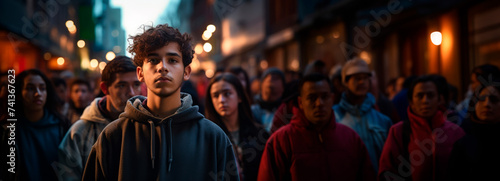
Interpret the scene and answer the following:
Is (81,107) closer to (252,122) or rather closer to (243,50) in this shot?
(252,122)

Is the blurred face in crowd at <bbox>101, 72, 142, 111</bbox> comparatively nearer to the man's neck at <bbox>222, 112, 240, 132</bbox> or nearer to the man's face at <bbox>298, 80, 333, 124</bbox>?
the man's neck at <bbox>222, 112, 240, 132</bbox>

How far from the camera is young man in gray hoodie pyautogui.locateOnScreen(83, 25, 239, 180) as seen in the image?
9.38 feet

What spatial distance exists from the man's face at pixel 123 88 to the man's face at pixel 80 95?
385 cm

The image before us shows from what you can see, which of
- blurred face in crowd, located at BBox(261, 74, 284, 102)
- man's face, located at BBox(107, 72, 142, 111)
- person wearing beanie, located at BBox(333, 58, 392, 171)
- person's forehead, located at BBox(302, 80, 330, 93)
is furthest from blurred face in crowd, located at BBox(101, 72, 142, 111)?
blurred face in crowd, located at BBox(261, 74, 284, 102)

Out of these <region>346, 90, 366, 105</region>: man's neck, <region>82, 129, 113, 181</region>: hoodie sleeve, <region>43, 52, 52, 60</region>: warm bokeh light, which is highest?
<region>43, 52, 52, 60</region>: warm bokeh light

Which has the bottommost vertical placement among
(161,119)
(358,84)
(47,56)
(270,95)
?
(161,119)

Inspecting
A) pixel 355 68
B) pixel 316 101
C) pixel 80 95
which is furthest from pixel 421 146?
pixel 80 95

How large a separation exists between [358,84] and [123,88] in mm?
2984

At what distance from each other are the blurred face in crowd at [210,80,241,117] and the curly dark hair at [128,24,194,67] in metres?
2.34

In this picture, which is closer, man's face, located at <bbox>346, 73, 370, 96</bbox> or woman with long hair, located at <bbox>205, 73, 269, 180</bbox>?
woman with long hair, located at <bbox>205, 73, 269, 180</bbox>

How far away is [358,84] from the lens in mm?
6121

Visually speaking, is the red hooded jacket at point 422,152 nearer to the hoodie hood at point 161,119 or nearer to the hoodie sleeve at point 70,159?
the hoodie hood at point 161,119

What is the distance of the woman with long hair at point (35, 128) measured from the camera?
15.3 feet

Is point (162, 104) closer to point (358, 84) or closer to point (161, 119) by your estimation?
point (161, 119)
